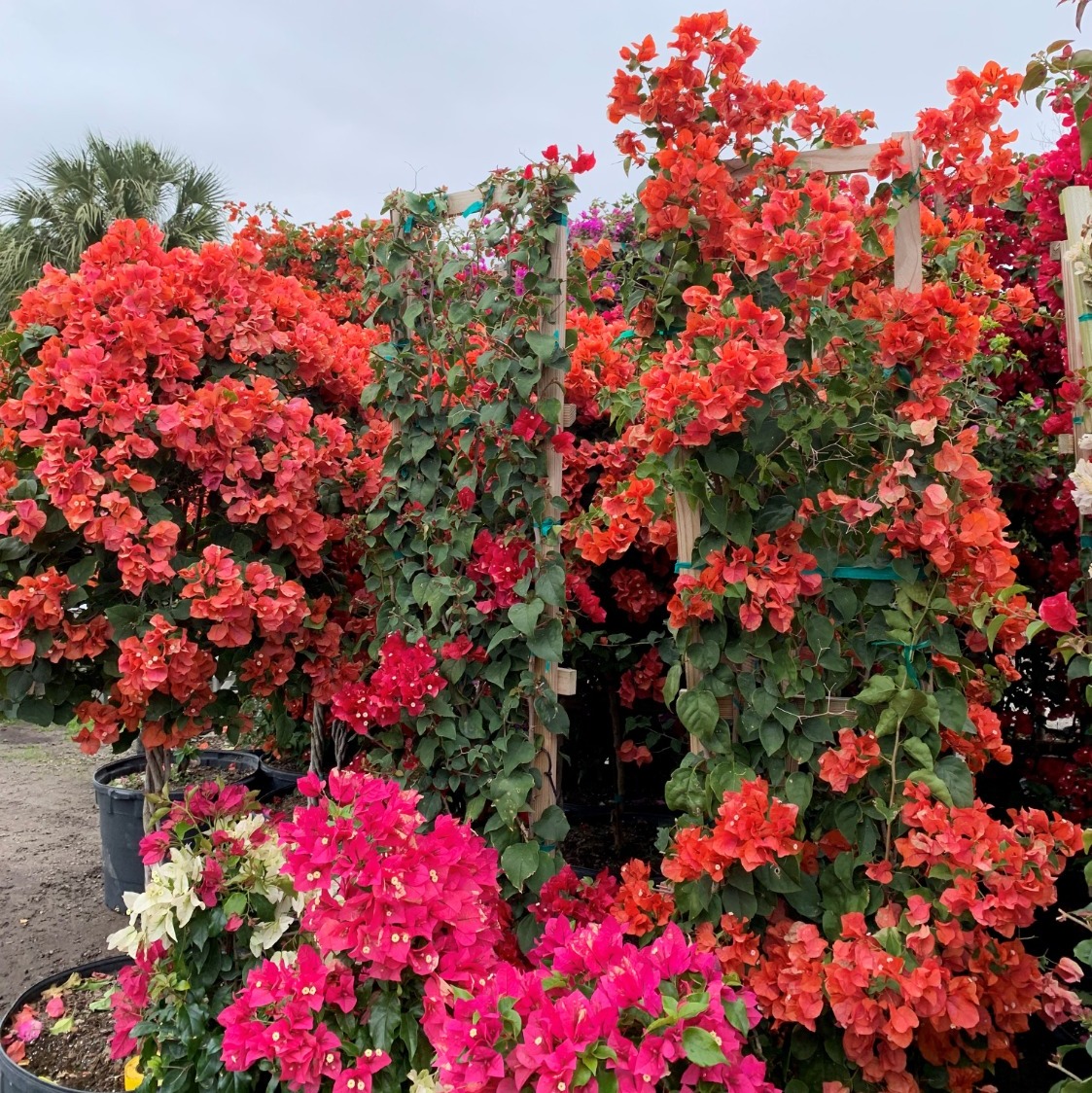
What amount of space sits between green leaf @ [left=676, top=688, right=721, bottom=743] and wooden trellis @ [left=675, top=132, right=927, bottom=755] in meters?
0.04

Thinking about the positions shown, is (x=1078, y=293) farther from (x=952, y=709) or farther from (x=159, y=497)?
(x=159, y=497)

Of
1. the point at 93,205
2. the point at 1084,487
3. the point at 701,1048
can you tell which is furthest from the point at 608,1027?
the point at 93,205

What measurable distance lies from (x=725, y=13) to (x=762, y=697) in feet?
4.17

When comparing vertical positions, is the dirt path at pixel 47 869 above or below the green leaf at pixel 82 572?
below

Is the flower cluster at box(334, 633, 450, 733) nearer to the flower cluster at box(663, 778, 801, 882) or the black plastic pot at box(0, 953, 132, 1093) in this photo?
the flower cluster at box(663, 778, 801, 882)

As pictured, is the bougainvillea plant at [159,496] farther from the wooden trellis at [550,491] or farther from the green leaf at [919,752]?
the green leaf at [919,752]

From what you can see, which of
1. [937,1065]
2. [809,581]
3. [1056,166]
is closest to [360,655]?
[809,581]

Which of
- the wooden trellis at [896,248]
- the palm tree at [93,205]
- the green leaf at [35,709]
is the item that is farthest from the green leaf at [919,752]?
the palm tree at [93,205]

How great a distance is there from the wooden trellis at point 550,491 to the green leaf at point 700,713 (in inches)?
14.5

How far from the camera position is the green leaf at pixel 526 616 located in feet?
6.25

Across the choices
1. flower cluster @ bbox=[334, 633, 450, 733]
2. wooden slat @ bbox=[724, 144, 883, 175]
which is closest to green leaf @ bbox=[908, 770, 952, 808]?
flower cluster @ bbox=[334, 633, 450, 733]

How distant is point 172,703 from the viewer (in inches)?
84.5

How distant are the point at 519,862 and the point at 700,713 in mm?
536

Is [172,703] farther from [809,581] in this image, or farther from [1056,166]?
[1056,166]
